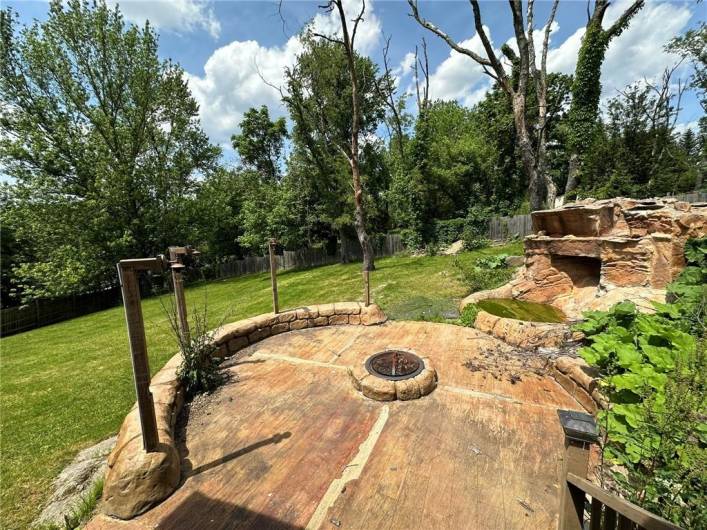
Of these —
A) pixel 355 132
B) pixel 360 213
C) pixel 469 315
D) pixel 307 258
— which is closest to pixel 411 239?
pixel 360 213

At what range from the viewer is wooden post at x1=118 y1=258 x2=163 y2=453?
201 cm

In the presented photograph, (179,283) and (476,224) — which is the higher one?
(476,224)

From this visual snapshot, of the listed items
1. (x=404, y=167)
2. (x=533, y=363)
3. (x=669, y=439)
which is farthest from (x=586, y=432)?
(x=404, y=167)

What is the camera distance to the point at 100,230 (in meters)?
14.4

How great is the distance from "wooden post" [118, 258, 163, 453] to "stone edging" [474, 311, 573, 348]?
169 inches

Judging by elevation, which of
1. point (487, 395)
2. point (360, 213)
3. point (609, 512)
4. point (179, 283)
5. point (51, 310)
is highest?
point (360, 213)

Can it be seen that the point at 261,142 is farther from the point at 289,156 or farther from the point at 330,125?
A: the point at 330,125

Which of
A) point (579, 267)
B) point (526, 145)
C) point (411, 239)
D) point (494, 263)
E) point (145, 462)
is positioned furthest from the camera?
point (411, 239)

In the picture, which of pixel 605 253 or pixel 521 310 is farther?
pixel 521 310

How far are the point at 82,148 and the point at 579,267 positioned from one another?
804 inches

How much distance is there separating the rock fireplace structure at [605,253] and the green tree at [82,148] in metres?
17.3

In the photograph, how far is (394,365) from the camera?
3396 mm

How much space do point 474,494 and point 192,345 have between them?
3.17 m

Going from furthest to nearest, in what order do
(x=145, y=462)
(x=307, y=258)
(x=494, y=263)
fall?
1. (x=307, y=258)
2. (x=494, y=263)
3. (x=145, y=462)
